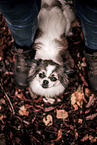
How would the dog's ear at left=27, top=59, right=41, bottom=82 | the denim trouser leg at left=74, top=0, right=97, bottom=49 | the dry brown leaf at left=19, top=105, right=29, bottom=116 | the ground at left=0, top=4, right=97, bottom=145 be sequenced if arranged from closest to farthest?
the denim trouser leg at left=74, top=0, right=97, bottom=49, the dog's ear at left=27, top=59, right=41, bottom=82, the ground at left=0, top=4, right=97, bottom=145, the dry brown leaf at left=19, top=105, right=29, bottom=116

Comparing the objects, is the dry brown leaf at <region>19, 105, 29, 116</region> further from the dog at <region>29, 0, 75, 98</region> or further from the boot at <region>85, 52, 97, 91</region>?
the boot at <region>85, 52, 97, 91</region>

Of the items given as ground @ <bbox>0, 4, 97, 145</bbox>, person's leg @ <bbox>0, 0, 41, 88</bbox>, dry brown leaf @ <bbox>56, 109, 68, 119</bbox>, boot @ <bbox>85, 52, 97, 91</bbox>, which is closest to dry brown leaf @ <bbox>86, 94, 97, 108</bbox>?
ground @ <bbox>0, 4, 97, 145</bbox>

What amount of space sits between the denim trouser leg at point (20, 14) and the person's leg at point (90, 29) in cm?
41

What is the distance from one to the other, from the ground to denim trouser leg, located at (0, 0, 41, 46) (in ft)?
2.85

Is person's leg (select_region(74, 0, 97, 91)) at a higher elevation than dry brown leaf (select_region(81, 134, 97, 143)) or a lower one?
higher

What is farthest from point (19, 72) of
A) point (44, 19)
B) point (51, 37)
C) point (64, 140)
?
point (64, 140)

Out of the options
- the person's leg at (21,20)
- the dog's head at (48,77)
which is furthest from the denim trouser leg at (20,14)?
the dog's head at (48,77)

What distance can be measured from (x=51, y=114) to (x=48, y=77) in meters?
0.60

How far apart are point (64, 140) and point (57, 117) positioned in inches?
12.9

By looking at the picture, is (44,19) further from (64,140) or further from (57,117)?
(64,140)

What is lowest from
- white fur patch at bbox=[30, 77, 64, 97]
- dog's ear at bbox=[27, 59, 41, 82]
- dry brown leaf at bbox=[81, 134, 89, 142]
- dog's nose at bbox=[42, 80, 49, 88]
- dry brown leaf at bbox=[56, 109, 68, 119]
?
dry brown leaf at bbox=[81, 134, 89, 142]

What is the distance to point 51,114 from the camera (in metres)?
1.96

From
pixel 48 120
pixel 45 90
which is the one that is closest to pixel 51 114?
pixel 48 120

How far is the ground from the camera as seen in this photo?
187 centimetres
